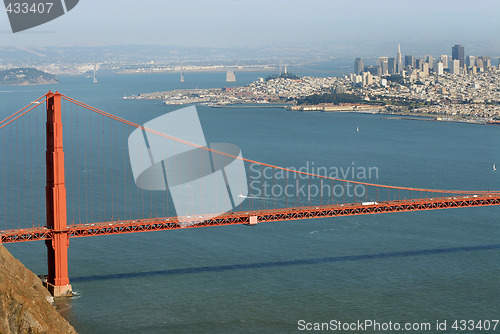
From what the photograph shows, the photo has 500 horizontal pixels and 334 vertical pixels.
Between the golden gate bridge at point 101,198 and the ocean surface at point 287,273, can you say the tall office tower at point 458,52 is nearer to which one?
the golden gate bridge at point 101,198

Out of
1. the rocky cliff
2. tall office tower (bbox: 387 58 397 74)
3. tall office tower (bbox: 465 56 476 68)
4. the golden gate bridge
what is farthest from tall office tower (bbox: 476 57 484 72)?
the rocky cliff

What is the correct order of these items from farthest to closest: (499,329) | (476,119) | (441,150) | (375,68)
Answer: (375,68)
(476,119)
(441,150)
(499,329)

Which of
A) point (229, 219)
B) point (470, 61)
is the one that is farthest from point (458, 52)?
point (229, 219)

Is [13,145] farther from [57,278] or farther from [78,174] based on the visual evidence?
[57,278]

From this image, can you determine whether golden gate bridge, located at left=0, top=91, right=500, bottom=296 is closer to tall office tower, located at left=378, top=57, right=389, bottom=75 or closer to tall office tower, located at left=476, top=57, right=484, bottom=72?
tall office tower, located at left=378, top=57, right=389, bottom=75

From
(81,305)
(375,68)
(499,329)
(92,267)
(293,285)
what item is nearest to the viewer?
(499,329)

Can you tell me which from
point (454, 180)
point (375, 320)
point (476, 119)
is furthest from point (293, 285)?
point (476, 119)

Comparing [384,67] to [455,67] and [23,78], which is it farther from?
[23,78]
